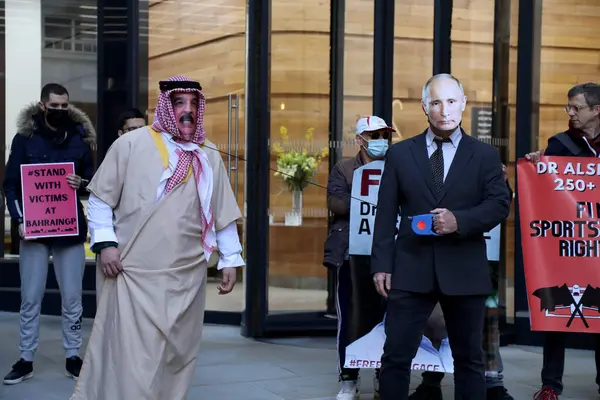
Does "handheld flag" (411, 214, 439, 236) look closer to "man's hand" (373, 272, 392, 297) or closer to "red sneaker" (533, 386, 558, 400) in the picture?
"man's hand" (373, 272, 392, 297)

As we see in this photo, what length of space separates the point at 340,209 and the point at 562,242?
144 cm

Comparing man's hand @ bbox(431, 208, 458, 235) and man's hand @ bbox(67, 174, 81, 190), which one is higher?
man's hand @ bbox(67, 174, 81, 190)

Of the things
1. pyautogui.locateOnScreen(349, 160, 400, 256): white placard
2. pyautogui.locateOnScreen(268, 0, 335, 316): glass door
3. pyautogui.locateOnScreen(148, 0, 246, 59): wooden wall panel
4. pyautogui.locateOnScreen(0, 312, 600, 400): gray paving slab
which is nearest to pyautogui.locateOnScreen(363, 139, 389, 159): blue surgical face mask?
pyautogui.locateOnScreen(349, 160, 400, 256): white placard

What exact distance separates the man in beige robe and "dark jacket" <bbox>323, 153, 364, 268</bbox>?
1146mm

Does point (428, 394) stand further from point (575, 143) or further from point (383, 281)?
point (575, 143)

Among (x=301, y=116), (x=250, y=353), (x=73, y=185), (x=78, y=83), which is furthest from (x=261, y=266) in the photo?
(x=78, y=83)

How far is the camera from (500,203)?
471 centimetres

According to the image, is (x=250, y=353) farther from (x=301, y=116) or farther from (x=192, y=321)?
(x=192, y=321)

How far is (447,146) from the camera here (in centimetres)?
480

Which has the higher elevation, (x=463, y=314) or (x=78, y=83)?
(x=78, y=83)

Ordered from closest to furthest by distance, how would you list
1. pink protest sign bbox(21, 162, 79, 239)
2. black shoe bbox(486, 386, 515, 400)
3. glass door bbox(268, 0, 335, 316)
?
black shoe bbox(486, 386, 515, 400), pink protest sign bbox(21, 162, 79, 239), glass door bbox(268, 0, 335, 316)

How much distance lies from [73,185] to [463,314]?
3.19 metres

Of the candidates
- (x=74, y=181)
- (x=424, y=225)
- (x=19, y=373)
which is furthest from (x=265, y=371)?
(x=424, y=225)

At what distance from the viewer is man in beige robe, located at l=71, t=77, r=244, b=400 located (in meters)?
4.61
